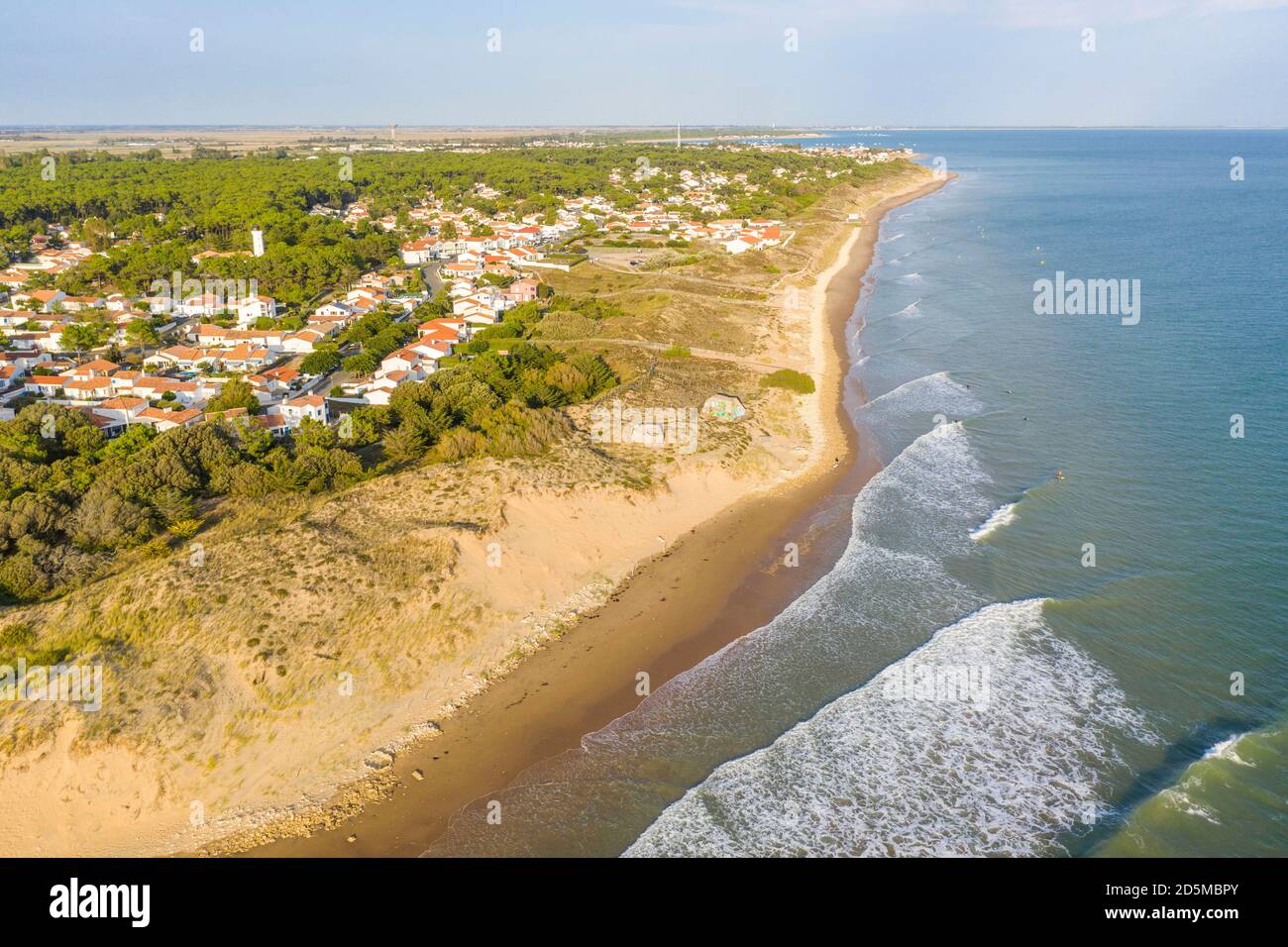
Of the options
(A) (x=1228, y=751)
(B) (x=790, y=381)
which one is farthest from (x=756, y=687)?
(B) (x=790, y=381)

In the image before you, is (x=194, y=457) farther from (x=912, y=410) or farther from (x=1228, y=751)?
(x=912, y=410)

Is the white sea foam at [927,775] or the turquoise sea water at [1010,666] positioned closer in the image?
the white sea foam at [927,775]

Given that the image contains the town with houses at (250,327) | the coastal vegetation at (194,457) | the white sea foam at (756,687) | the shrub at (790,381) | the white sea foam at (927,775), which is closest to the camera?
the white sea foam at (927,775)

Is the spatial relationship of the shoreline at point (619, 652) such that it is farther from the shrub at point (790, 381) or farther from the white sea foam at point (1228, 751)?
the white sea foam at point (1228, 751)

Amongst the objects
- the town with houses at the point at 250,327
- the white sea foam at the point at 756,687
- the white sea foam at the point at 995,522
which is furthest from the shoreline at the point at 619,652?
the town with houses at the point at 250,327

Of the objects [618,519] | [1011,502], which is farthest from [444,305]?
[1011,502]

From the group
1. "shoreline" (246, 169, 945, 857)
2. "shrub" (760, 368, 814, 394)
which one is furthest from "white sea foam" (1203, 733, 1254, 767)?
"shrub" (760, 368, 814, 394)

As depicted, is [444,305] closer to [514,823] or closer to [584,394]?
[584,394]
